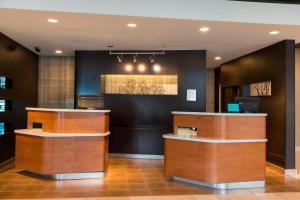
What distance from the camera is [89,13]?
4.18 m

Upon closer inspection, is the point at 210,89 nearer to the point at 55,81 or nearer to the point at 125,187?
the point at 55,81

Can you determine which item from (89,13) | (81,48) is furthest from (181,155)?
(81,48)

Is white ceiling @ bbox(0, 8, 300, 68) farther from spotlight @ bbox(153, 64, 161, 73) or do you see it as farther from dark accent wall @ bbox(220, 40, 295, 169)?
spotlight @ bbox(153, 64, 161, 73)

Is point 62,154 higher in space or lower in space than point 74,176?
higher

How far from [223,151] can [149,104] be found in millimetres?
2991

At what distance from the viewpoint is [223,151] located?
4359mm

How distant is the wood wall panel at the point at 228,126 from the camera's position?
14.3ft

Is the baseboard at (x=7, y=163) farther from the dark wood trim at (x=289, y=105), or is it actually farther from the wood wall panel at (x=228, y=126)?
the dark wood trim at (x=289, y=105)

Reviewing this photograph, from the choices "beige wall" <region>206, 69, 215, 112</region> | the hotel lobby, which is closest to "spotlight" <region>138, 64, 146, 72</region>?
the hotel lobby

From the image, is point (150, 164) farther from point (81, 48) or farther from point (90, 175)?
point (81, 48)

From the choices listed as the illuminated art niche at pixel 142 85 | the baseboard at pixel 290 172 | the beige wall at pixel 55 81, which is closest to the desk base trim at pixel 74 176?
the illuminated art niche at pixel 142 85

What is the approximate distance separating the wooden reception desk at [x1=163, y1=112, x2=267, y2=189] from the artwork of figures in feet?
6.61

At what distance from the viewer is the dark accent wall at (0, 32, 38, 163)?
5684 millimetres

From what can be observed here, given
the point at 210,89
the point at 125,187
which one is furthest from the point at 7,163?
the point at 210,89
